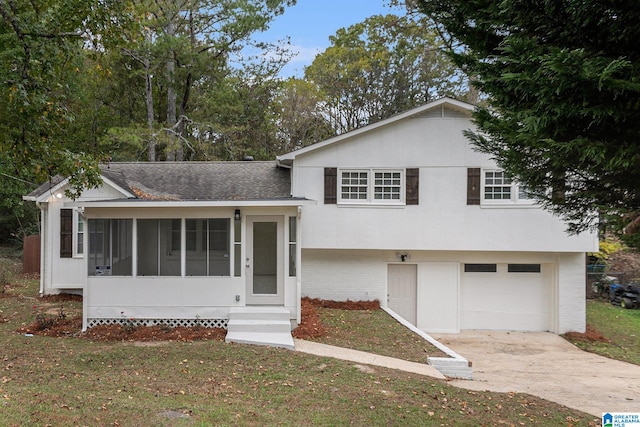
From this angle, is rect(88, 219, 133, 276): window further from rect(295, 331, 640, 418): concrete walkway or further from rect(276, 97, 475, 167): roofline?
rect(276, 97, 475, 167): roofline

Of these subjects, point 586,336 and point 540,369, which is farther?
point 586,336

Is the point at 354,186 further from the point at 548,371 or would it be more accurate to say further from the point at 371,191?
the point at 548,371

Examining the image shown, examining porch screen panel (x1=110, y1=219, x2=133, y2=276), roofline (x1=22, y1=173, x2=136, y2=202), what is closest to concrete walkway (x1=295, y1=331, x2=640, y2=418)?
porch screen panel (x1=110, y1=219, x2=133, y2=276)

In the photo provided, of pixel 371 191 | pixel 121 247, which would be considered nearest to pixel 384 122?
pixel 371 191

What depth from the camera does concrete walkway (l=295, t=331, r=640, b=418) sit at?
7414mm

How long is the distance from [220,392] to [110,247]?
16.5ft

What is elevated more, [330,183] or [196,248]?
[330,183]

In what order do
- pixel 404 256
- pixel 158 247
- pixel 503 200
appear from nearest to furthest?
1. pixel 158 247
2. pixel 503 200
3. pixel 404 256

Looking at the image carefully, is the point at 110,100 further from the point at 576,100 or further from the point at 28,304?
the point at 576,100

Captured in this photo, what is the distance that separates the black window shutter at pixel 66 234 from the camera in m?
12.7

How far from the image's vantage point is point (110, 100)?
23.2 meters

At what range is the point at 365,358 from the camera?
26.1 feet

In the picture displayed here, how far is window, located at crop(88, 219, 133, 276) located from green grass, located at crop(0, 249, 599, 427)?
5.85 feet

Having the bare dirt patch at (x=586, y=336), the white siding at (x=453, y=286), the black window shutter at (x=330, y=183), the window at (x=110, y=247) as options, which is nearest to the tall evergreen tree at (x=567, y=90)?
the black window shutter at (x=330, y=183)
